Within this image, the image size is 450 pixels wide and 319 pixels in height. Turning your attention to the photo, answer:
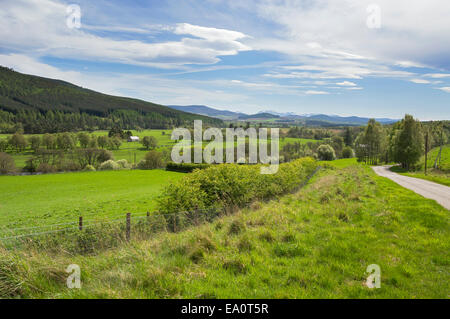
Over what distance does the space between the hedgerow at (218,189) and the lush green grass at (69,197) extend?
1.16m

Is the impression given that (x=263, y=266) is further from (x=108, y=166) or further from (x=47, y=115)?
(x=47, y=115)

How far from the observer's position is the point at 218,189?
14.5 metres

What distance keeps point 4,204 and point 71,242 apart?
30456 mm

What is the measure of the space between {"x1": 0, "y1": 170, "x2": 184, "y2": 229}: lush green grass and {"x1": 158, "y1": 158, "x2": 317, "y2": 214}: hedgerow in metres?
1.16

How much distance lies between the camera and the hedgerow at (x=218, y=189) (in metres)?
13.3

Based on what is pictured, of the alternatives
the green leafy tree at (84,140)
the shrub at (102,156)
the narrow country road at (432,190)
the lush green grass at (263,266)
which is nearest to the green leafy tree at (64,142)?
the green leafy tree at (84,140)

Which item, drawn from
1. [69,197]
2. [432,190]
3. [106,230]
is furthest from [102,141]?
[432,190]

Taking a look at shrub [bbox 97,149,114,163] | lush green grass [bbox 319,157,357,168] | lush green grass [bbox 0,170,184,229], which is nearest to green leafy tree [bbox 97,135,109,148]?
shrub [bbox 97,149,114,163]

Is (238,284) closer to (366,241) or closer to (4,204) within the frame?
(366,241)

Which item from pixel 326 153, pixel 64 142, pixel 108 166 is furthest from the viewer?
pixel 326 153

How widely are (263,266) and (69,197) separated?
120 feet

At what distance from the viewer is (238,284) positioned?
4.58 m

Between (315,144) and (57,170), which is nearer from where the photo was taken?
(57,170)
